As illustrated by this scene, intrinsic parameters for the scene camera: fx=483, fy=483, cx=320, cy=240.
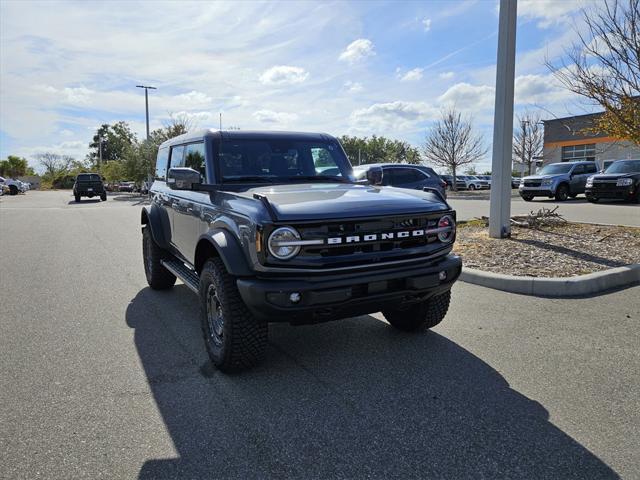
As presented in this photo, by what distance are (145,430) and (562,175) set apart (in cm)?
2183

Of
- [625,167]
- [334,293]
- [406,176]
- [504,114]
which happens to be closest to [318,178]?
[334,293]

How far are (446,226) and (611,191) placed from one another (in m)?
17.5

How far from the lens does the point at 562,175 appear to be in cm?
2097

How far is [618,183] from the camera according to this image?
18.0 meters

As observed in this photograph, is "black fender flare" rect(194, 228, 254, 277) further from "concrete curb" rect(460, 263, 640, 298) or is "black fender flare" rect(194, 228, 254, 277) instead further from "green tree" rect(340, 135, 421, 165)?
"green tree" rect(340, 135, 421, 165)

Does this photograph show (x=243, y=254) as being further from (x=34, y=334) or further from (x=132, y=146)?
(x=132, y=146)

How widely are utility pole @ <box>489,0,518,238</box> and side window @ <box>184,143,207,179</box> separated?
5477 millimetres

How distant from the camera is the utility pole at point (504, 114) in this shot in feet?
27.2

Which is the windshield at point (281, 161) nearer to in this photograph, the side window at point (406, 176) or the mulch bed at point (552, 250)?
the mulch bed at point (552, 250)

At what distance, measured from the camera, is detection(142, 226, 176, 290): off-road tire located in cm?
607

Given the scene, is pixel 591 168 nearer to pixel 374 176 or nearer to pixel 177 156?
pixel 374 176

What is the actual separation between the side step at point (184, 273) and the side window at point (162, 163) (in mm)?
1213

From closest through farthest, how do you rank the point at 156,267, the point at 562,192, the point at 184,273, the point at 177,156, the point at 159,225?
the point at 184,273 < the point at 177,156 < the point at 159,225 < the point at 156,267 < the point at 562,192

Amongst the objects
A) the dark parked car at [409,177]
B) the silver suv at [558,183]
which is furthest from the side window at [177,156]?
the silver suv at [558,183]
